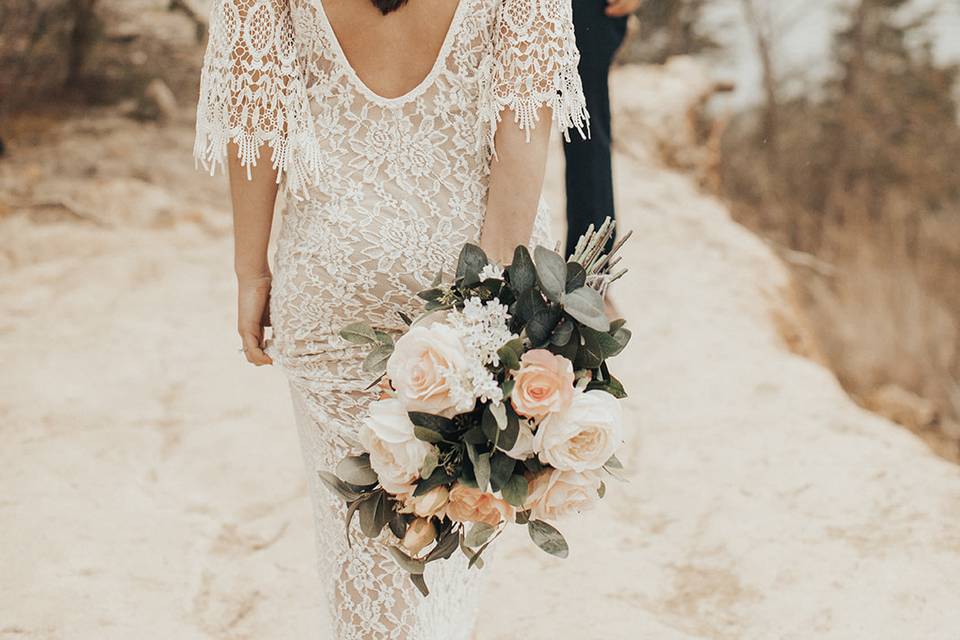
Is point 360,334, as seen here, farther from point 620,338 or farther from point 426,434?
point 620,338

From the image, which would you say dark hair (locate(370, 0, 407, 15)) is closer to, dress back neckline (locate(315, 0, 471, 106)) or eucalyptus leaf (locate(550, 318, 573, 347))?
dress back neckline (locate(315, 0, 471, 106))

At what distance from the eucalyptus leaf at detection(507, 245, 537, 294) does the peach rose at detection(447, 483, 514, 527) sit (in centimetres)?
31

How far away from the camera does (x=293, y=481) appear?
3445 mm

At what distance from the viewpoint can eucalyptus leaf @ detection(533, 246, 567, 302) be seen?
1.37 metres

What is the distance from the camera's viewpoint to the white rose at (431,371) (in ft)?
4.28

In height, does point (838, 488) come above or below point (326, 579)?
below

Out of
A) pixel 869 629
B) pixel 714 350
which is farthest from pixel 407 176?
pixel 714 350

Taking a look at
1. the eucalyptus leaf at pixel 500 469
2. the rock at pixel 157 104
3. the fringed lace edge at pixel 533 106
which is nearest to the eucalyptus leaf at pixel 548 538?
the eucalyptus leaf at pixel 500 469

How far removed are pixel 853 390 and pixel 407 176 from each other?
6.11 m

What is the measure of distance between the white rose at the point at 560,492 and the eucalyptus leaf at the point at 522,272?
28cm

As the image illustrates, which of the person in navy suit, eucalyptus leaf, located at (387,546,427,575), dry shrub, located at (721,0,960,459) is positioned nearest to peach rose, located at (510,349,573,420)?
eucalyptus leaf, located at (387,546,427,575)

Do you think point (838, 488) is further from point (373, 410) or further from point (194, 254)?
point (194, 254)

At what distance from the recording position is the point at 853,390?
275 inches

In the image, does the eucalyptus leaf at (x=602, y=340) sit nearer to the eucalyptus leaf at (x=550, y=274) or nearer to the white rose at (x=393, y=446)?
the eucalyptus leaf at (x=550, y=274)
